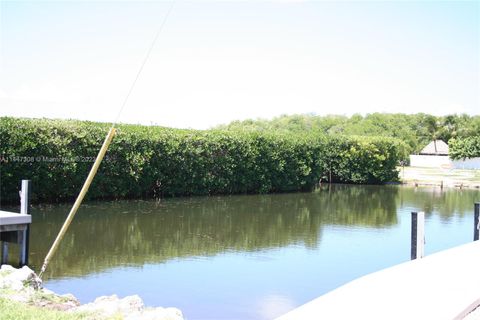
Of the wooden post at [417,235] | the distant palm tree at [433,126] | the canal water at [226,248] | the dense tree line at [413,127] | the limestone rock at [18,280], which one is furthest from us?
the distant palm tree at [433,126]

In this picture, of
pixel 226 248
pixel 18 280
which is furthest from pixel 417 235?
pixel 18 280

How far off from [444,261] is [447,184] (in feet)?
106

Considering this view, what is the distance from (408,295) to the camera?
7156mm

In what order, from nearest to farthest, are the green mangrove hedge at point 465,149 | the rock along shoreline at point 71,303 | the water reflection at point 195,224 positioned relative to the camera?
the rock along shoreline at point 71,303, the water reflection at point 195,224, the green mangrove hedge at point 465,149

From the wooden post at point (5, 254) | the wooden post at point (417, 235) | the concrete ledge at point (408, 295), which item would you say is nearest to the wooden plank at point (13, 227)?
the wooden post at point (5, 254)

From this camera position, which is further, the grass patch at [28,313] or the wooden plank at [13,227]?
the wooden plank at [13,227]


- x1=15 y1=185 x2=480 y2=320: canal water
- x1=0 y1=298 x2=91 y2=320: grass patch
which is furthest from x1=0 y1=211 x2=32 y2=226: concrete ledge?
x1=0 y1=298 x2=91 y2=320: grass patch

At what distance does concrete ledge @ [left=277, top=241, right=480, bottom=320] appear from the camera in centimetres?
626

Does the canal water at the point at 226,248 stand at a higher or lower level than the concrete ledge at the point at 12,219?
lower

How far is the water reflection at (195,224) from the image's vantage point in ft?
39.1

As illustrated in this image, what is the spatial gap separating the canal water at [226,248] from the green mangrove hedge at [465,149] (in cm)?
5553

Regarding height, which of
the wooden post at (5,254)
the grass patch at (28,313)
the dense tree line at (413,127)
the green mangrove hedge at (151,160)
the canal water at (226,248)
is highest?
the dense tree line at (413,127)

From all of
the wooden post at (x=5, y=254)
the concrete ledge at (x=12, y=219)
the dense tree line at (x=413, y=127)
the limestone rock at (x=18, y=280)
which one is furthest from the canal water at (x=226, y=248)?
the dense tree line at (x=413, y=127)

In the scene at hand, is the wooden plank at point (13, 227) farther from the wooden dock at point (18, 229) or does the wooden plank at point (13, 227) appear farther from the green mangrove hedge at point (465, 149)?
the green mangrove hedge at point (465, 149)
